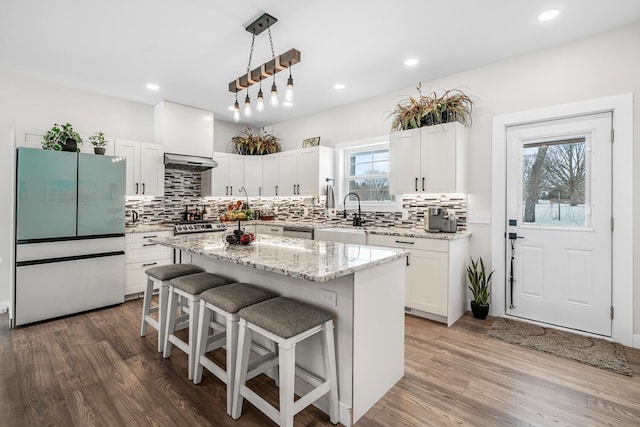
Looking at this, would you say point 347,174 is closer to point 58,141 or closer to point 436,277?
point 436,277

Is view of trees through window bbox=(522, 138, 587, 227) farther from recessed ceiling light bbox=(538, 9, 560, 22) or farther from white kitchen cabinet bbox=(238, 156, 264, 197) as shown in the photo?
white kitchen cabinet bbox=(238, 156, 264, 197)

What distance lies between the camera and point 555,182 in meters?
3.16

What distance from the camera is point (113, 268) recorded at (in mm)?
3828

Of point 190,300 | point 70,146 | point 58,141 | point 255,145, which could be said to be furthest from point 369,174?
point 58,141

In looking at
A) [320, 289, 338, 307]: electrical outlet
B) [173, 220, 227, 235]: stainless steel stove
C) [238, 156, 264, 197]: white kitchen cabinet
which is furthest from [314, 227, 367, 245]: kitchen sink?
[320, 289, 338, 307]: electrical outlet

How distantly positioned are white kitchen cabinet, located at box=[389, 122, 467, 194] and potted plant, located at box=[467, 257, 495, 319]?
92 centimetres

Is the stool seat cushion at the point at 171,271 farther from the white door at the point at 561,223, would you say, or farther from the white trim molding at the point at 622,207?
the white trim molding at the point at 622,207

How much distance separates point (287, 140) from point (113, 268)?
3.50m

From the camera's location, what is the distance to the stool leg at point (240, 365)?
5.92ft

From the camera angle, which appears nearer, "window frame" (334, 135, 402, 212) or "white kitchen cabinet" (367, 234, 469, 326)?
"white kitchen cabinet" (367, 234, 469, 326)

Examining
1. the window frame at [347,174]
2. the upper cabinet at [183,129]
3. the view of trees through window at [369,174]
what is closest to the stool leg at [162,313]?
the upper cabinet at [183,129]

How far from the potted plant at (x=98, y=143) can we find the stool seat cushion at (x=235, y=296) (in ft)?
9.32

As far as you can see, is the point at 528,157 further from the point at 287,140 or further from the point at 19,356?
the point at 19,356

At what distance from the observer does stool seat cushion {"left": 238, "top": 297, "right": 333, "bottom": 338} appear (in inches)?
63.5
